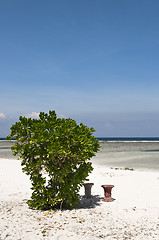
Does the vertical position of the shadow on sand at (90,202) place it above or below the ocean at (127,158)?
above

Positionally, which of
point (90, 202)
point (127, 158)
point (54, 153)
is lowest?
point (127, 158)

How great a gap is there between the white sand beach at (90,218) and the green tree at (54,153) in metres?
0.65

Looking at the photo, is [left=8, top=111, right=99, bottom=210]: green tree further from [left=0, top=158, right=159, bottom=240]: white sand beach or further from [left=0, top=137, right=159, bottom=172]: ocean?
[left=0, top=137, right=159, bottom=172]: ocean

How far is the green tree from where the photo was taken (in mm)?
8055

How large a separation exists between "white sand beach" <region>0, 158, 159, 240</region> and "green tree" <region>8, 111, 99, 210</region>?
65cm

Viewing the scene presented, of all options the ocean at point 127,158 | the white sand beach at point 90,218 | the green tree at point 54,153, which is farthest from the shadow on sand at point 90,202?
the ocean at point 127,158

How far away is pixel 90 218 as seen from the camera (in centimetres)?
793

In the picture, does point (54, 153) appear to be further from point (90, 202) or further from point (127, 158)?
point (127, 158)

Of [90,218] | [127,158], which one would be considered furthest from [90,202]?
[127,158]

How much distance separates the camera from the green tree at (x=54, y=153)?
8.05 metres

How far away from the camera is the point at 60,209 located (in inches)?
337

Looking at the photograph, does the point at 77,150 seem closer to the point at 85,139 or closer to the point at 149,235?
the point at 85,139

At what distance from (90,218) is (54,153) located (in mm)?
2459

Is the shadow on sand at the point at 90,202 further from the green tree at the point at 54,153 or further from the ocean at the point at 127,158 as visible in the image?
the ocean at the point at 127,158
